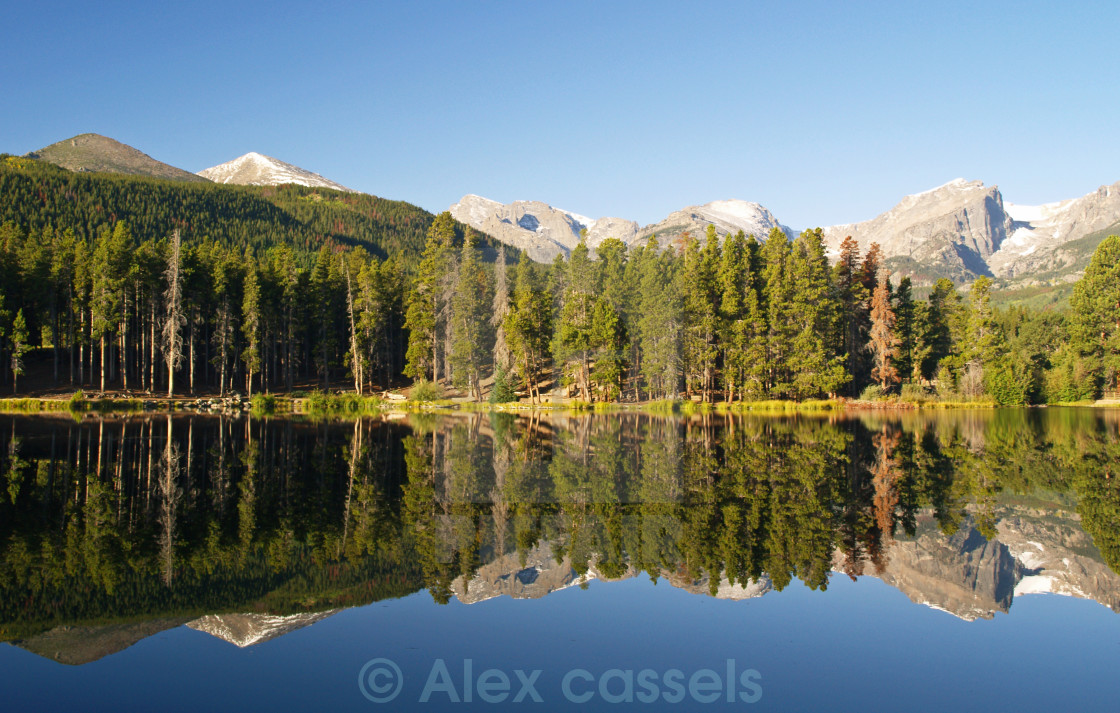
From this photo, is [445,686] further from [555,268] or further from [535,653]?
[555,268]

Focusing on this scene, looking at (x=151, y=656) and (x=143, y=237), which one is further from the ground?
(x=143, y=237)

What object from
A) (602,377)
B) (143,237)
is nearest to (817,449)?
(602,377)

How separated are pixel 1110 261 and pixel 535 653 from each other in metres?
83.9

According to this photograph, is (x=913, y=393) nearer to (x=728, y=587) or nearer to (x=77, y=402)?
(x=728, y=587)

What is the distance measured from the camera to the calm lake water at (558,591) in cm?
752

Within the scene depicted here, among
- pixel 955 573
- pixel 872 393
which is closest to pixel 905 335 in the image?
pixel 872 393

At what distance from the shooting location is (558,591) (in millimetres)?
10461

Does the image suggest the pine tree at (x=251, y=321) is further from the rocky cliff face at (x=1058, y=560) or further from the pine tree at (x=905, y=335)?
the rocky cliff face at (x=1058, y=560)

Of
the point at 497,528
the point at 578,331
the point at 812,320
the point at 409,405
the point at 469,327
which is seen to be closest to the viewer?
the point at 497,528

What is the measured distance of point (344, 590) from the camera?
10.2 meters

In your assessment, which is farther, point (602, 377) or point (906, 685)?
point (602, 377)
